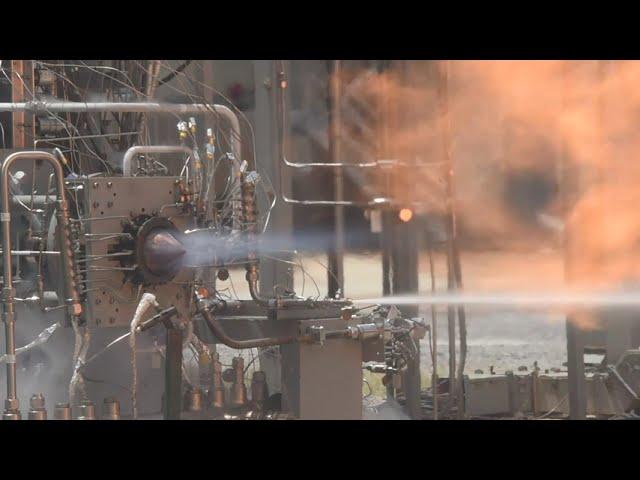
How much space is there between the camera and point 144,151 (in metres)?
5.32

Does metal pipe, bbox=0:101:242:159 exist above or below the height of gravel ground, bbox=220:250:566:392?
above

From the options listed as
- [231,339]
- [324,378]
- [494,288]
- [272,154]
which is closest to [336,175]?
[272,154]

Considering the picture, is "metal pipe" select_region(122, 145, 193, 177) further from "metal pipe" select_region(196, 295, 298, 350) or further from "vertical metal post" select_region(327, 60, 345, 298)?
"vertical metal post" select_region(327, 60, 345, 298)

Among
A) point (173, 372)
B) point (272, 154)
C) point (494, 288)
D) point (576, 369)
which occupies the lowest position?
point (576, 369)

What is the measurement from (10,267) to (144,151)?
1092 millimetres

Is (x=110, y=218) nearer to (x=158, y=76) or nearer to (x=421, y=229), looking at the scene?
(x=158, y=76)

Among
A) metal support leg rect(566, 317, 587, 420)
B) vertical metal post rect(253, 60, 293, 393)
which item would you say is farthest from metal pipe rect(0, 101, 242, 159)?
metal support leg rect(566, 317, 587, 420)

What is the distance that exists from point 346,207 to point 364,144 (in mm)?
396

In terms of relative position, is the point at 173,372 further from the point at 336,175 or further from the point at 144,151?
the point at 336,175

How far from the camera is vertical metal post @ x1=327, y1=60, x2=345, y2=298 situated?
637 centimetres

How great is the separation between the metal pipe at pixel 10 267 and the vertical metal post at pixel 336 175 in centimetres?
208

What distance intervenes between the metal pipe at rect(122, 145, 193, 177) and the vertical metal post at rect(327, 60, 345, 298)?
1272mm

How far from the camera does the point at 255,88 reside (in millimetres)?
6371

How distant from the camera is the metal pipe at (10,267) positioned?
14.3 ft
